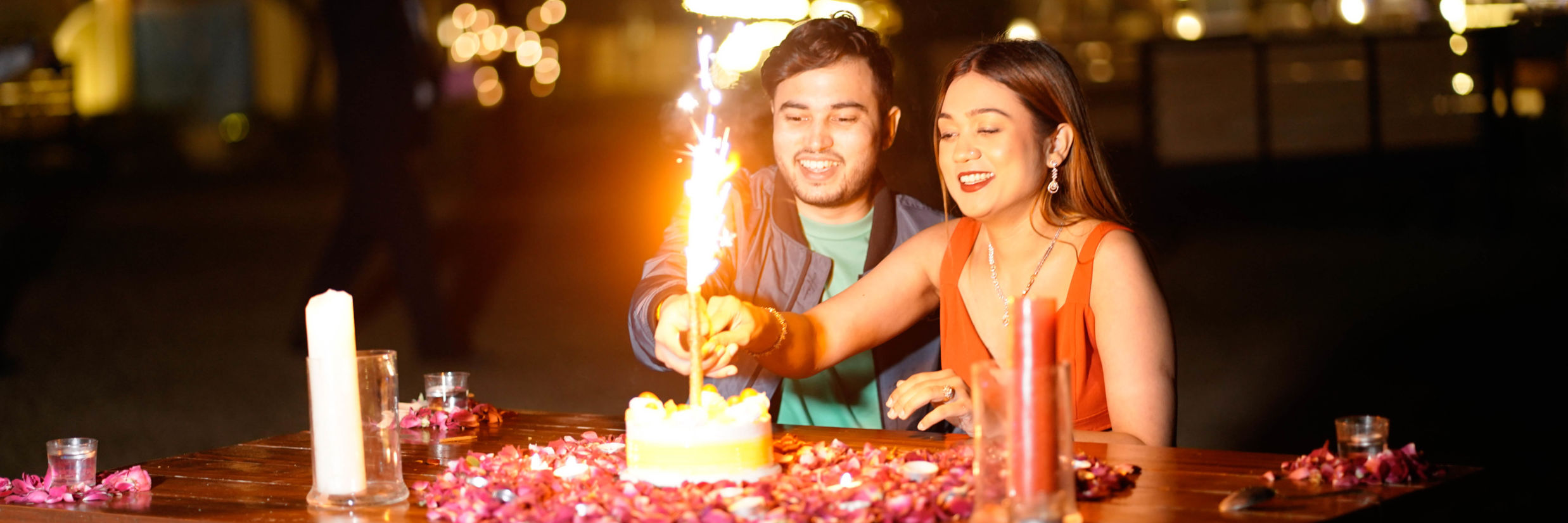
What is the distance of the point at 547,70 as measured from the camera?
8.13 meters

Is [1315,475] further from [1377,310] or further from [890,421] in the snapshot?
[1377,310]

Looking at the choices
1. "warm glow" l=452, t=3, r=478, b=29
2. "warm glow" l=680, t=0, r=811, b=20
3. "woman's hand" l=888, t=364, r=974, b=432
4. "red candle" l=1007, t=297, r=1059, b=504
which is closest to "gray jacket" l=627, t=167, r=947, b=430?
"woman's hand" l=888, t=364, r=974, b=432

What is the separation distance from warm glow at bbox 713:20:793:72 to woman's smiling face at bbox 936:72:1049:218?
6.89 feet

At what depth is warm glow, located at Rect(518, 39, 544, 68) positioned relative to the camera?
7.78m

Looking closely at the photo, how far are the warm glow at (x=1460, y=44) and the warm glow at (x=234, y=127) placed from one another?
7067mm

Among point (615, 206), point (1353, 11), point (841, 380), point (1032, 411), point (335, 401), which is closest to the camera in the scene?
point (1032, 411)

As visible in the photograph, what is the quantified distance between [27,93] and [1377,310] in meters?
7.09

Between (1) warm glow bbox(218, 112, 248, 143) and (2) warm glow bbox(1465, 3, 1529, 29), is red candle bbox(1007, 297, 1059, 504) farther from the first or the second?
(1) warm glow bbox(218, 112, 248, 143)

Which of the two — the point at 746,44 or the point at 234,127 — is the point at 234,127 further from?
the point at 746,44

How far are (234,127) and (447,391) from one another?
7095mm

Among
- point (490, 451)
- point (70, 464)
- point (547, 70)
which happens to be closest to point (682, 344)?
point (490, 451)

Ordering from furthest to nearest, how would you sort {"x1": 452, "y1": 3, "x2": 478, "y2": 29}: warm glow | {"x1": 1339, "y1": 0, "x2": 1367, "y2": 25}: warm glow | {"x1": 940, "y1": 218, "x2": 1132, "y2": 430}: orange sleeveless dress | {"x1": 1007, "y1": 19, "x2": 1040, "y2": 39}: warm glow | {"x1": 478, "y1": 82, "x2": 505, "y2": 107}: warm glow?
1. {"x1": 478, "y1": 82, "x2": 505, "y2": 107}: warm glow
2. {"x1": 452, "y1": 3, "x2": 478, "y2": 29}: warm glow
3. {"x1": 1007, "y1": 19, "x2": 1040, "y2": 39}: warm glow
4. {"x1": 1339, "y1": 0, "x2": 1367, "y2": 25}: warm glow
5. {"x1": 940, "y1": 218, "x2": 1132, "y2": 430}: orange sleeveless dress

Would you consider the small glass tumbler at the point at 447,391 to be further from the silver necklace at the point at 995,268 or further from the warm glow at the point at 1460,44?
the warm glow at the point at 1460,44

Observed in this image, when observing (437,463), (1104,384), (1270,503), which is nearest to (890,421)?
(1104,384)
